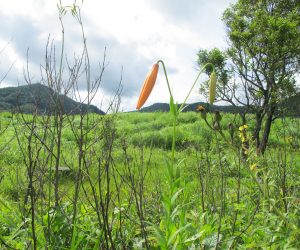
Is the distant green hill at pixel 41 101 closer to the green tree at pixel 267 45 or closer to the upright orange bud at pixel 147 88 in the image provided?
the upright orange bud at pixel 147 88

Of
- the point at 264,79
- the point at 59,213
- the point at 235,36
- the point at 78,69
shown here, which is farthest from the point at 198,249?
the point at 235,36

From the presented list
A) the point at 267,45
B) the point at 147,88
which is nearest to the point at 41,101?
the point at 147,88

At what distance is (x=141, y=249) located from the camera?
6.46 feet

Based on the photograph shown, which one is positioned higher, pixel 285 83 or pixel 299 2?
pixel 299 2

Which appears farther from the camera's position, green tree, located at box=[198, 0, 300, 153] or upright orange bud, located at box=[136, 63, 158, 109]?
green tree, located at box=[198, 0, 300, 153]

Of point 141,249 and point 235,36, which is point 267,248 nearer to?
point 141,249

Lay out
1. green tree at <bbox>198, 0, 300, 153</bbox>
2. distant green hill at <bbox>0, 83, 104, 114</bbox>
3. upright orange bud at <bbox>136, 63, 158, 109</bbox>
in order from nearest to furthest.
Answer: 1. upright orange bud at <bbox>136, 63, 158, 109</bbox>
2. distant green hill at <bbox>0, 83, 104, 114</bbox>
3. green tree at <bbox>198, 0, 300, 153</bbox>

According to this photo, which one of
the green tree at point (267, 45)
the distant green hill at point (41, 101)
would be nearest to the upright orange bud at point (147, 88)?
the distant green hill at point (41, 101)

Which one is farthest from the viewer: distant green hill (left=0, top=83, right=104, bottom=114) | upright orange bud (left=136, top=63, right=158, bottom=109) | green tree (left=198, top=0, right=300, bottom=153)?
green tree (left=198, top=0, right=300, bottom=153)

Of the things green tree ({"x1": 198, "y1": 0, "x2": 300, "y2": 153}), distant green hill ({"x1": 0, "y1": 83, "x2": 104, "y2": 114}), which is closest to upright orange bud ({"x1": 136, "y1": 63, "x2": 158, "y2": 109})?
distant green hill ({"x1": 0, "y1": 83, "x2": 104, "y2": 114})

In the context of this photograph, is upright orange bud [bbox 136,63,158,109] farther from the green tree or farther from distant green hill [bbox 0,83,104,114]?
the green tree

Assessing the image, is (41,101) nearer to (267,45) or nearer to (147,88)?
(147,88)

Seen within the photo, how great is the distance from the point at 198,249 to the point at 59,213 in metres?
0.87

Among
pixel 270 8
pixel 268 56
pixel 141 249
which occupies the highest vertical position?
pixel 270 8
